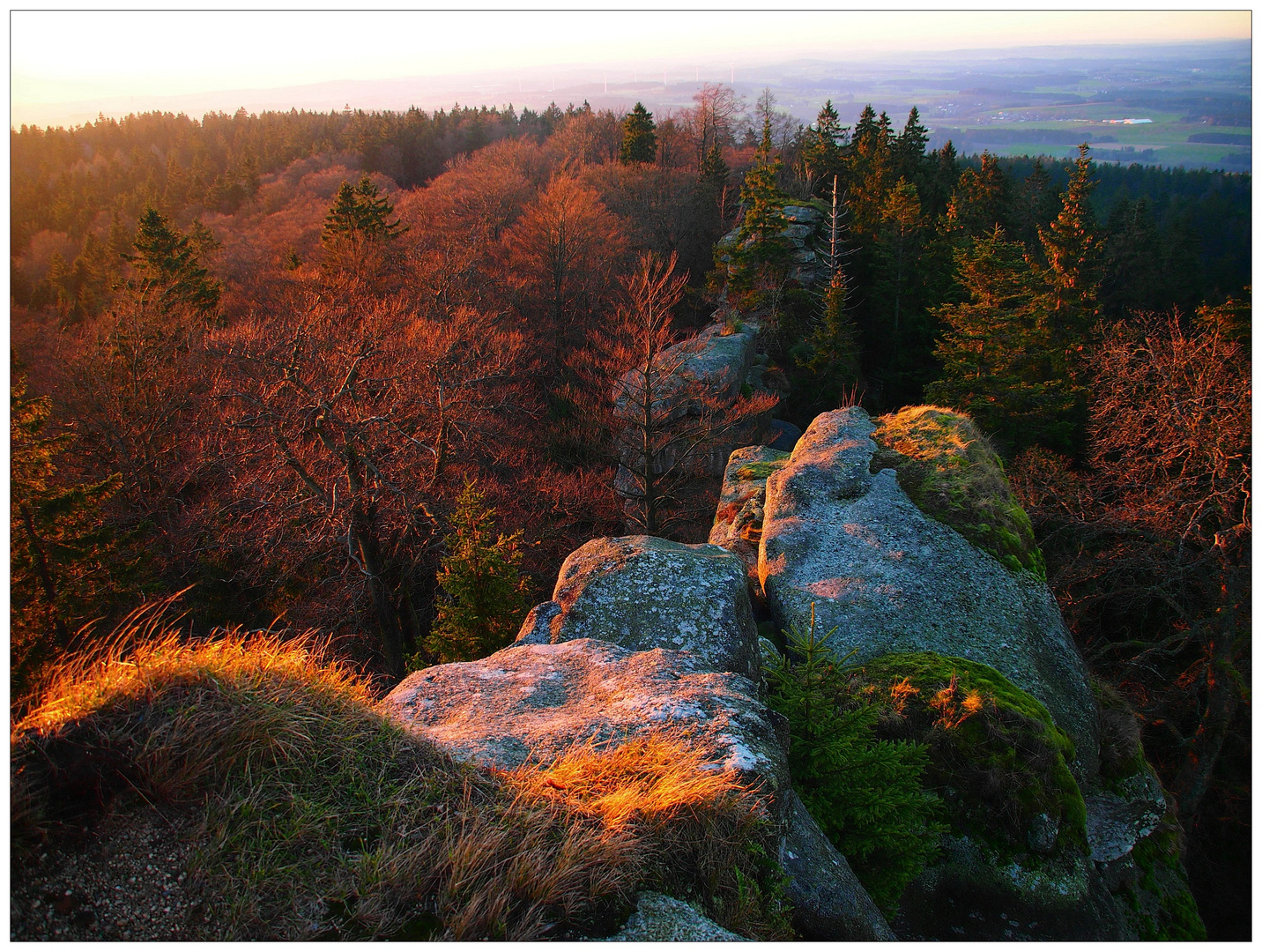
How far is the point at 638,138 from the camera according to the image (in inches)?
2003

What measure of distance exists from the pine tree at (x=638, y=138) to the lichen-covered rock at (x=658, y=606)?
48.4m

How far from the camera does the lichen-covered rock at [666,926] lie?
3.44 m

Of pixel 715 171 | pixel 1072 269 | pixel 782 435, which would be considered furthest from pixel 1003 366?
pixel 715 171

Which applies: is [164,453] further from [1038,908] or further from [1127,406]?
[1127,406]

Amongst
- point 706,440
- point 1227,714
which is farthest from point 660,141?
point 1227,714

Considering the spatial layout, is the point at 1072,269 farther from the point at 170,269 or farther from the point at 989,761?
the point at 170,269

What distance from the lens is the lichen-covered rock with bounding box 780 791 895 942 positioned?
415cm

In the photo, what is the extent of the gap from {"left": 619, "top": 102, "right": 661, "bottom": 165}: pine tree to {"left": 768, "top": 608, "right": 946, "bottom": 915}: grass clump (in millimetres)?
51459

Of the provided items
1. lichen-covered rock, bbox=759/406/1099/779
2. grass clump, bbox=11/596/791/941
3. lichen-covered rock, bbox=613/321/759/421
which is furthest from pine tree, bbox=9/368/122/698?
lichen-covered rock, bbox=613/321/759/421

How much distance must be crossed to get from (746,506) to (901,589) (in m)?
4.34

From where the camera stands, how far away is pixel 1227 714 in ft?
46.1

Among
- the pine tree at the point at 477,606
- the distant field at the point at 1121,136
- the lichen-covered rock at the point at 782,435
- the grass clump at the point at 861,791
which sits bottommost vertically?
the lichen-covered rock at the point at 782,435

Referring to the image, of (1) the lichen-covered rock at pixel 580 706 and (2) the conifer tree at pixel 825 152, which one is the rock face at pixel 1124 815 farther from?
(2) the conifer tree at pixel 825 152

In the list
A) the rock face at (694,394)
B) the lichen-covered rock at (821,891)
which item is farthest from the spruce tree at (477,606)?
the rock face at (694,394)
